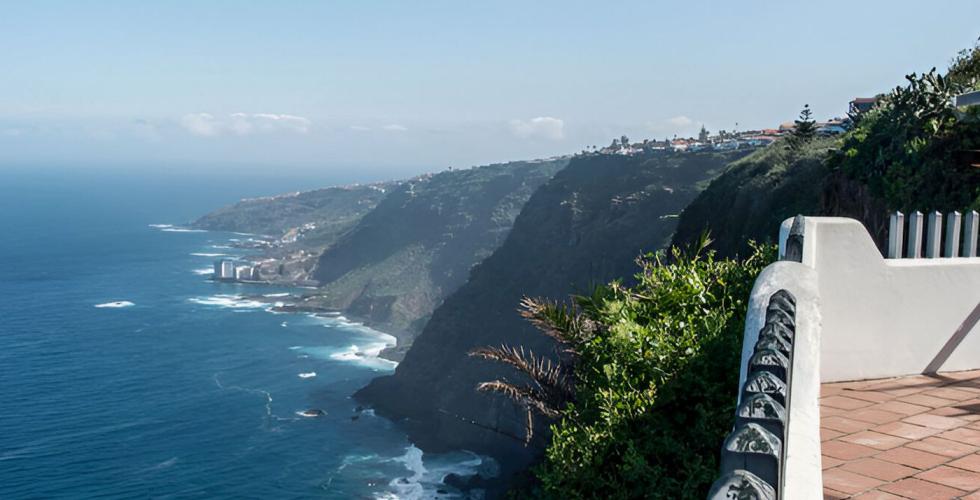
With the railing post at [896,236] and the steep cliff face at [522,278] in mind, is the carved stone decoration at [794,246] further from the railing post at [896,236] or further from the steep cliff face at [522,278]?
the steep cliff face at [522,278]

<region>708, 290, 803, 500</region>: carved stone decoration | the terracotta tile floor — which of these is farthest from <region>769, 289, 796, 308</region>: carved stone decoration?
the terracotta tile floor

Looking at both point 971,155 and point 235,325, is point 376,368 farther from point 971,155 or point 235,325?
point 971,155

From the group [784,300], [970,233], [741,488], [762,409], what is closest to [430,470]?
[970,233]

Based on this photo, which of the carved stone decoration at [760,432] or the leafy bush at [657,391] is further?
the leafy bush at [657,391]

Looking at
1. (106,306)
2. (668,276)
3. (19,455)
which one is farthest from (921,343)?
(106,306)

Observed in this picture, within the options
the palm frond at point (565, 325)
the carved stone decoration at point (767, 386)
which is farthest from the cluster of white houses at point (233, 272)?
the carved stone decoration at point (767, 386)

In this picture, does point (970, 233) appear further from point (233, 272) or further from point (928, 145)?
point (233, 272)
